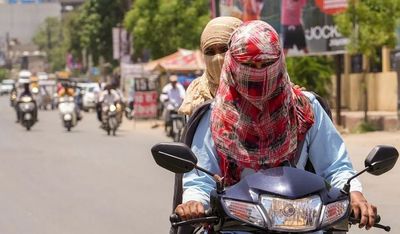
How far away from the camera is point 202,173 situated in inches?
165

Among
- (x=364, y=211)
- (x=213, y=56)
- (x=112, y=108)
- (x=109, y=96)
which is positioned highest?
(x=213, y=56)

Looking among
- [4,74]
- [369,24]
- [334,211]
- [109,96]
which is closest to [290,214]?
[334,211]

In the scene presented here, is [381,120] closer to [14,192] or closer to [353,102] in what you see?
[353,102]

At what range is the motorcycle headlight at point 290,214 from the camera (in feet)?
11.8

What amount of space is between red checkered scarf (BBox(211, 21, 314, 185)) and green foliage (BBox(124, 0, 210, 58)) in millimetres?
38820

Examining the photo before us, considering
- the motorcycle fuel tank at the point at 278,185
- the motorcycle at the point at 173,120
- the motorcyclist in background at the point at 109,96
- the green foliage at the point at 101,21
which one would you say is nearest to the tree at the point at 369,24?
the motorcycle at the point at 173,120

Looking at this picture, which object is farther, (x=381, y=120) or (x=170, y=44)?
(x=170, y=44)

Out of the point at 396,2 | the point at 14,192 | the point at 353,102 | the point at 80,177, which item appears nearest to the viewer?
the point at 14,192

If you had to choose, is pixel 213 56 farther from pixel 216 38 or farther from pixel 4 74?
pixel 4 74

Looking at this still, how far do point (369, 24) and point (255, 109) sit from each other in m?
20.1

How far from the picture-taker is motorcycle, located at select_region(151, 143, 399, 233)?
3.60m

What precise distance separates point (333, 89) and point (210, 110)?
2748cm

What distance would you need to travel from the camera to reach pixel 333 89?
31.5m

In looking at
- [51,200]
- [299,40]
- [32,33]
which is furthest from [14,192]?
[32,33]
